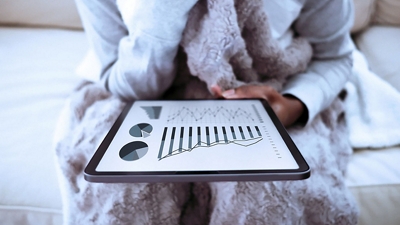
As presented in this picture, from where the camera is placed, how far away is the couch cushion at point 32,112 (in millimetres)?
482

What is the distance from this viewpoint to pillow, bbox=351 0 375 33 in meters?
0.95

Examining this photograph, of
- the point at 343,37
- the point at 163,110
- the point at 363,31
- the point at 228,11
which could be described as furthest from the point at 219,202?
the point at 363,31

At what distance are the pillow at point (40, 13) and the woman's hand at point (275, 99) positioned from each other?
0.73 meters

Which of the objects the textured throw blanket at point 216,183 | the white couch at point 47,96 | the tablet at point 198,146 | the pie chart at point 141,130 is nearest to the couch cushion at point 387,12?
the white couch at point 47,96

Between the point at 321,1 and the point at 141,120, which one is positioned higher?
the point at 321,1

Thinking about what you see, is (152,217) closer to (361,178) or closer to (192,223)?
(192,223)

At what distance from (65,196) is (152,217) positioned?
14cm

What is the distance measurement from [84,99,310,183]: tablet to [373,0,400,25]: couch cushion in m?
0.82

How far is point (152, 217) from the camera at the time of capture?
0.40 metres

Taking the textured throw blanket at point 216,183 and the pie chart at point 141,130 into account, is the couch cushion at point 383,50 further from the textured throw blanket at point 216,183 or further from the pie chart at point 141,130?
the pie chart at point 141,130

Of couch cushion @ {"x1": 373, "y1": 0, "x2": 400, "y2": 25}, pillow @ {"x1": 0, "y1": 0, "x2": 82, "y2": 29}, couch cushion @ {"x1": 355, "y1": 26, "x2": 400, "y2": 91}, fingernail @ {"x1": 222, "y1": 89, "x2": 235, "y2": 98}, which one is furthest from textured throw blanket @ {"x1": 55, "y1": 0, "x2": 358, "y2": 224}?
couch cushion @ {"x1": 373, "y1": 0, "x2": 400, "y2": 25}

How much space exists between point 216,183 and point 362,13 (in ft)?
2.84

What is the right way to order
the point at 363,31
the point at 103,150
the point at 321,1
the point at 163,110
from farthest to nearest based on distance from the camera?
the point at 363,31, the point at 321,1, the point at 163,110, the point at 103,150

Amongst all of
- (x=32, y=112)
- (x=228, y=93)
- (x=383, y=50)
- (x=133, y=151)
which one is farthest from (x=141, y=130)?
(x=383, y=50)
